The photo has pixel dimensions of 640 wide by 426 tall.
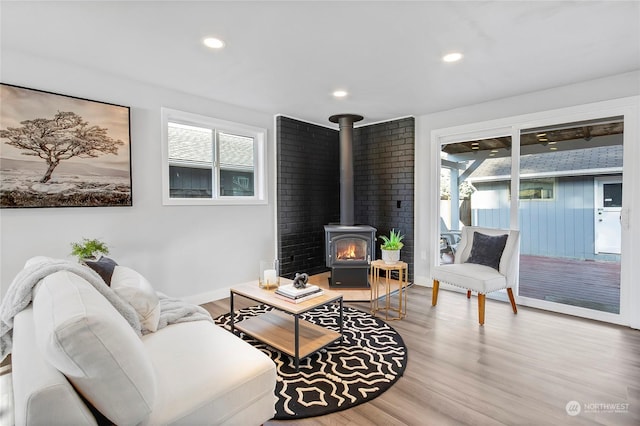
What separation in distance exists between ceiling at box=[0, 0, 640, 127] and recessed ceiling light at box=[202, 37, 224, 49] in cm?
4

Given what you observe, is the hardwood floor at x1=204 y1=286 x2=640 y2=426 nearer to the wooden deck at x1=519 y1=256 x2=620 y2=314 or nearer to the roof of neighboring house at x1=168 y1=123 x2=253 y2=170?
the wooden deck at x1=519 y1=256 x2=620 y2=314

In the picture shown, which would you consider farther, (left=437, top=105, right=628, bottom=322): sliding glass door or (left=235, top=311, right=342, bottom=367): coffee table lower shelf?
(left=437, top=105, right=628, bottom=322): sliding glass door

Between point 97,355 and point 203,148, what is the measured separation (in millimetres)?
3092

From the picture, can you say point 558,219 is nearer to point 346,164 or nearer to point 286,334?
point 346,164

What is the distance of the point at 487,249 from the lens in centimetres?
335

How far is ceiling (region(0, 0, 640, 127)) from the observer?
191cm

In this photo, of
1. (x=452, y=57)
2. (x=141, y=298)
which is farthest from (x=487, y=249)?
(x=141, y=298)

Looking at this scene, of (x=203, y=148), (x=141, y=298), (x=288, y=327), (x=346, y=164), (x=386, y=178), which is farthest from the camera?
(x=386, y=178)

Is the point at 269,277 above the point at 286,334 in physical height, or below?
above

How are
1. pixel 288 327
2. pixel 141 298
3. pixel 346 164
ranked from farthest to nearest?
pixel 346 164
pixel 288 327
pixel 141 298

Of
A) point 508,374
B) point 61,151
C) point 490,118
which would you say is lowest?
point 508,374

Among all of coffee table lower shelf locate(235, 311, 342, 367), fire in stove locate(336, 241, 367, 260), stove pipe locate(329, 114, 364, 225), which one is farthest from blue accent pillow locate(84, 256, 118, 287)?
stove pipe locate(329, 114, 364, 225)

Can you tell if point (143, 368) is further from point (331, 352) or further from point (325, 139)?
point (325, 139)

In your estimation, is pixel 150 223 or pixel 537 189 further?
pixel 537 189
